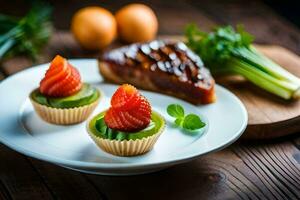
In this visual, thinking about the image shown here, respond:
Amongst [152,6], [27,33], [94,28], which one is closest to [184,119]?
[94,28]

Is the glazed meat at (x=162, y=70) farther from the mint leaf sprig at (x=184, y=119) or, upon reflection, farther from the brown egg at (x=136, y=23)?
the brown egg at (x=136, y=23)

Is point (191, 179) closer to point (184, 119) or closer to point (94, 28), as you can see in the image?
point (184, 119)

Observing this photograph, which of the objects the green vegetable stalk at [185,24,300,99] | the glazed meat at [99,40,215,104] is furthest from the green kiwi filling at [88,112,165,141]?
the green vegetable stalk at [185,24,300,99]

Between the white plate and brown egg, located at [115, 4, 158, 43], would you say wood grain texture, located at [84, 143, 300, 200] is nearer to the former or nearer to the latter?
the white plate

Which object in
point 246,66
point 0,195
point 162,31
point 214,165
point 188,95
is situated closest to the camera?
point 0,195

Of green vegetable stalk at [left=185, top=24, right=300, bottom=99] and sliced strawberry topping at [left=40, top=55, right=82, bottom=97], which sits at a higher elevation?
sliced strawberry topping at [left=40, top=55, right=82, bottom=97]

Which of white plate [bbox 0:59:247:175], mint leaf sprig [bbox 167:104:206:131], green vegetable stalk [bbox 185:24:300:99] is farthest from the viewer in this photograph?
green vegetable stalk [bbox 185:24:300:99]

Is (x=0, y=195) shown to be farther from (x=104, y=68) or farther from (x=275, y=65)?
(x=275, y=65)

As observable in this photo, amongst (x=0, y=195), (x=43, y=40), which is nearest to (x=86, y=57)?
(x=43, y=40)
